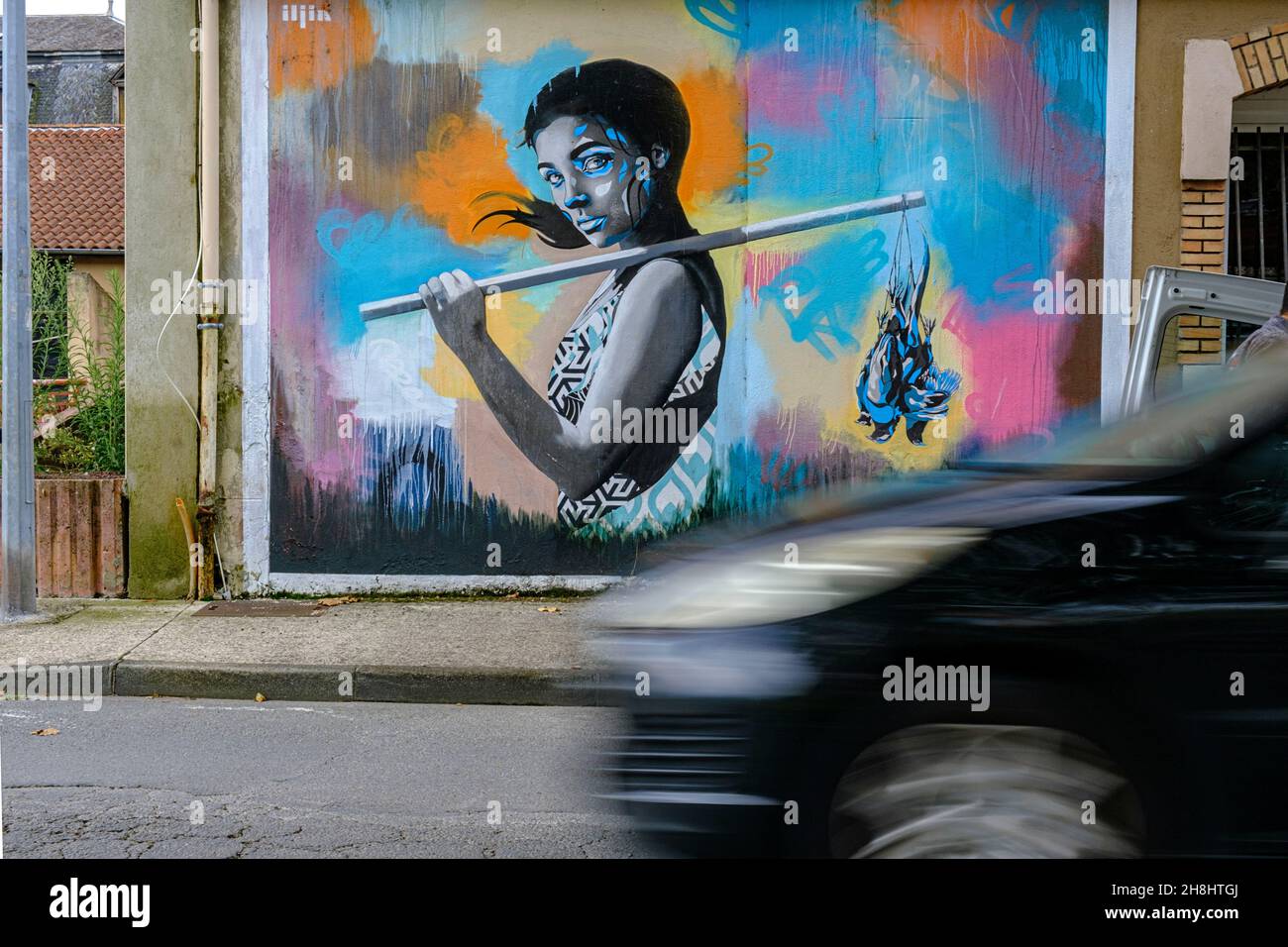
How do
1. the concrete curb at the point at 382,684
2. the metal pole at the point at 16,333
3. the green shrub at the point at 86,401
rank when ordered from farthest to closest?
the green shrub at the point at 86,401 < the metal pole at the point at 16,333 < the concrete curb at the point at 382,684

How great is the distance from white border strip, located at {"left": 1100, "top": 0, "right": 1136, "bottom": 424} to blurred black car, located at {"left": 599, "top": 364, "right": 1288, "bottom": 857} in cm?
546

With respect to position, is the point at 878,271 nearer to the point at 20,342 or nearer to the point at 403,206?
the point at 403,206

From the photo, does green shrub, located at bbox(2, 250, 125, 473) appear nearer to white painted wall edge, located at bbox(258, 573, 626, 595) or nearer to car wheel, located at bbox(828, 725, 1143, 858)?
white painted wall edge, located at bbox(258, 573, 626, 595)

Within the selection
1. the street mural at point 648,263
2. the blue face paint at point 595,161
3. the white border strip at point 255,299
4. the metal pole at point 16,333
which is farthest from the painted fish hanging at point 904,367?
the metal pole at point 16,333

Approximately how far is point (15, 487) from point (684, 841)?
6.14 metres

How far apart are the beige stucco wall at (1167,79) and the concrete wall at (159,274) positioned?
6718 millimetres

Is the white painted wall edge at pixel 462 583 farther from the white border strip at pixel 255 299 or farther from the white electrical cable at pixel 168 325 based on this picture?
the white electrical cable at pixel 168 325

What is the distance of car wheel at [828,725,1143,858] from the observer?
2.88 m

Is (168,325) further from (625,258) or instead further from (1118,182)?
(1118,182)

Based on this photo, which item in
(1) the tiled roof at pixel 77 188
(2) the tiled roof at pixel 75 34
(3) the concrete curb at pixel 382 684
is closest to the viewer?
(3) the concrete curb at pixel 382 684

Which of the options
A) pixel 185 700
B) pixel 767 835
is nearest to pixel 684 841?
pixel 767 835

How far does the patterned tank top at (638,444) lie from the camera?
843 centimetres

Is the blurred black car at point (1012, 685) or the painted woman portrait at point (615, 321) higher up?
the painted woman portrait at point (615, 321)

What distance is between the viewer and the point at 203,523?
27.6 feet
